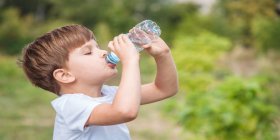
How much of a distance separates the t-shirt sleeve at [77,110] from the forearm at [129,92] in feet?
0.38

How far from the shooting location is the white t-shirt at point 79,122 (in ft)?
5.47

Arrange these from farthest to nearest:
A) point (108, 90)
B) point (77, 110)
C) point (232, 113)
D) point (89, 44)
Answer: point (232, 113) < point (108, 90) < point (89, 44) < point (77, 110)

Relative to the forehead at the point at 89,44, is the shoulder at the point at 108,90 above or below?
below

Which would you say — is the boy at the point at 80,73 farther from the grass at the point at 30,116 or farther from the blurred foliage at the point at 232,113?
the grass at the point at 30,116

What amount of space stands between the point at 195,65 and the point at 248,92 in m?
3.33

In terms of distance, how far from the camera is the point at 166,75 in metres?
1.93

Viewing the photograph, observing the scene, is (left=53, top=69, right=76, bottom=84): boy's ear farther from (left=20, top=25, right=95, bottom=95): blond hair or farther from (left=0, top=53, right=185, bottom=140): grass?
(left=0, top=53, right=185, bottom=140): grass

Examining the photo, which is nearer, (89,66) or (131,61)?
(131,61)

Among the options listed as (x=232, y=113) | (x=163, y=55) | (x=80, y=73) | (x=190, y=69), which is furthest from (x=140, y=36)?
(x=190, y=69)

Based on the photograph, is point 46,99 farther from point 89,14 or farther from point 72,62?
point 89,14

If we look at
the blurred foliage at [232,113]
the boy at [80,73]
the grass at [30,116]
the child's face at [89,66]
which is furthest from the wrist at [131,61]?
the grass at [30,116]

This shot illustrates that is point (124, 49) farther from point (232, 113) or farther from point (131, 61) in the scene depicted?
point (232, 113)

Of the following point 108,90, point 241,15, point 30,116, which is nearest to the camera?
point 108,90

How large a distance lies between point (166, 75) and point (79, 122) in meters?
0.40
